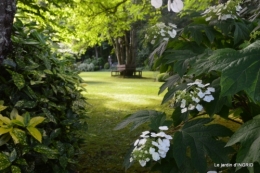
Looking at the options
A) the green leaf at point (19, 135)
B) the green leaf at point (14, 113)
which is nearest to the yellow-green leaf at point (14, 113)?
the green leaf at point (14, 113)

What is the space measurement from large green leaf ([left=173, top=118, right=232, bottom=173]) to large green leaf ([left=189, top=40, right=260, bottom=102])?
0.38 meters

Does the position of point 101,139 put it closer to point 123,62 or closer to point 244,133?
point 244,133

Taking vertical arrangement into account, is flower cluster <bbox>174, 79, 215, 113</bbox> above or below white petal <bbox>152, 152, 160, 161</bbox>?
above

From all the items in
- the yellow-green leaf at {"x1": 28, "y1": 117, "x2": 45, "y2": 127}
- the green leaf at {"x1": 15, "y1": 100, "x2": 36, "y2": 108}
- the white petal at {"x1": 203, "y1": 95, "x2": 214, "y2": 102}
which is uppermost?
the white petal at {"x1": 203, "y1": 95, "x2": 214, "y2": 102}

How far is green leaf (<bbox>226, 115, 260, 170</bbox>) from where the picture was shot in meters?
0.79

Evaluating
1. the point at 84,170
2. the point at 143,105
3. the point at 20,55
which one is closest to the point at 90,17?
the point at 143,105

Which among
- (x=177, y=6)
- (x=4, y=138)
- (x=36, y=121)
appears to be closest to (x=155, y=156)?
(x=177, y=6)

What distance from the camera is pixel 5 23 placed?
1.40 metres

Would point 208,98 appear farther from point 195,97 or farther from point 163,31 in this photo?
point 163,31

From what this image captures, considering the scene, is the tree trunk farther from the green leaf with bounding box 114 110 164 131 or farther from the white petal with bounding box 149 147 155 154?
the white petal with bounding box 149 147 155 154

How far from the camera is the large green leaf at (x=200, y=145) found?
1.00 meters

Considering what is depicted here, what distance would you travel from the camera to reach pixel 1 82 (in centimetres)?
145

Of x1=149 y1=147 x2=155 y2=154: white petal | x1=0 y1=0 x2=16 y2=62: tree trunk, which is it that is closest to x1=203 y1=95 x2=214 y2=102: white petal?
x1=149 y1=147 x2=155 y2=154: white petal

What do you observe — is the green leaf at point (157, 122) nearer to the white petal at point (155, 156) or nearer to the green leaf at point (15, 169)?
the white petal at point (155, 156)
